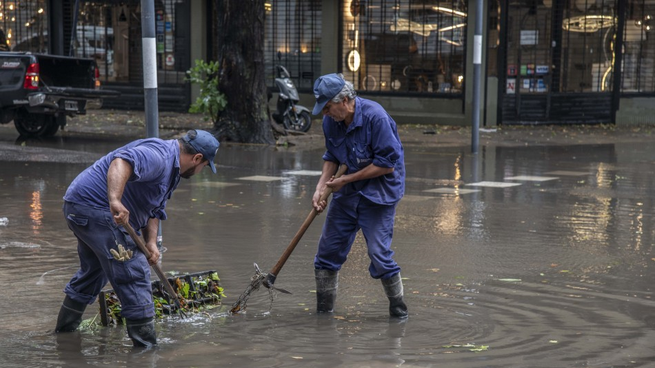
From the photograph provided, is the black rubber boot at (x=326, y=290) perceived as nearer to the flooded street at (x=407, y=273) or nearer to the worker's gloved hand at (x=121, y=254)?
the flooded street at (x=407, y=273)

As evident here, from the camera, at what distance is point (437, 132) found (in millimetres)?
20828

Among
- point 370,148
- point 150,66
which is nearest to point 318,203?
point 370,148

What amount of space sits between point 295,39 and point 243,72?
6430 millimetres

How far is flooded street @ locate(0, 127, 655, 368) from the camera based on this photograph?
19.1 feet

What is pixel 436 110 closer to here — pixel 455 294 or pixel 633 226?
pixel 633 226

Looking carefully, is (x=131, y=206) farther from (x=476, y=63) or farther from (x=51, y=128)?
(x=51, y=128)

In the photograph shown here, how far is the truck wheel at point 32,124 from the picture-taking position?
18.0 metres

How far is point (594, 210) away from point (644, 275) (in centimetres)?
339

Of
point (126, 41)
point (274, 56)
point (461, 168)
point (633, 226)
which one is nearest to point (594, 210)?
point (633, 226)

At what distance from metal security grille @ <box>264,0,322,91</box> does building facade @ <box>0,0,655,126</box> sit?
0.02 metres

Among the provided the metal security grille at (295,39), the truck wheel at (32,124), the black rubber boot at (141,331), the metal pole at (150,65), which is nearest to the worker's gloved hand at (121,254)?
the black rubber boot at (141,331)

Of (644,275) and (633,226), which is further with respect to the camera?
(633,226)

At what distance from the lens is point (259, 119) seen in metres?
17.6

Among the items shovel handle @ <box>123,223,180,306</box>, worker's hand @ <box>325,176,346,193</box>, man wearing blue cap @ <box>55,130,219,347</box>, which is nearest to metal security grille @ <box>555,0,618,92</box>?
worker's hand @ <box>325,176,346,193</box>
